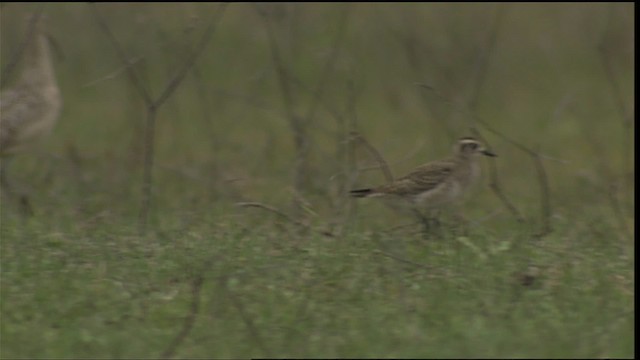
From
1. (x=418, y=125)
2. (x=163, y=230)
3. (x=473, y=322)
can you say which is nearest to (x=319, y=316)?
(x=473, y=322)

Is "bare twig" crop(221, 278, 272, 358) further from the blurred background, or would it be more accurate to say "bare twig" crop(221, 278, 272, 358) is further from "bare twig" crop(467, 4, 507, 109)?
"bare twig" crop(467, 4, 507, 109)

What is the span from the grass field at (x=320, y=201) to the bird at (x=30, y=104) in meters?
0.32

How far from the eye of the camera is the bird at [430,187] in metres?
9.65

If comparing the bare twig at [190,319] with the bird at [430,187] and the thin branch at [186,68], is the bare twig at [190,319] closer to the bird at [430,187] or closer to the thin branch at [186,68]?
the bird at [430,187]

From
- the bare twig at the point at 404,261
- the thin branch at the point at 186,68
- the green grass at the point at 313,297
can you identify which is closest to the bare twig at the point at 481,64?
the thin branch at the point at 186,68

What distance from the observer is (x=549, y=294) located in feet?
24.3

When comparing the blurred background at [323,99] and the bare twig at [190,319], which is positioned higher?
the blurred background at [323,99]

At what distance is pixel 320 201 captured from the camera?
11172mm

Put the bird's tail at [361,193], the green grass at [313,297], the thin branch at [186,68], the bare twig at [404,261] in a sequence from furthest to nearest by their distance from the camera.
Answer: the thin branch at [186,68] → the bird's tail at [361,193] → the bare twig at [404,261] → the green grass at [313,297]

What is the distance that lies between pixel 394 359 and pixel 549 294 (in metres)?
1.18

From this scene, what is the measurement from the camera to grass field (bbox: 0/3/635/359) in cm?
707

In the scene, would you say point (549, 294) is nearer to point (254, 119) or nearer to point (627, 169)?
point (627, 169)

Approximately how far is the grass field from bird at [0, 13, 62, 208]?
1.04 feet

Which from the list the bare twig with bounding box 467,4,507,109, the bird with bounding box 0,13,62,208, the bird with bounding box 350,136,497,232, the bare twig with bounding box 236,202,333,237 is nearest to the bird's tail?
the bird with bounding box 350,136,497,232
